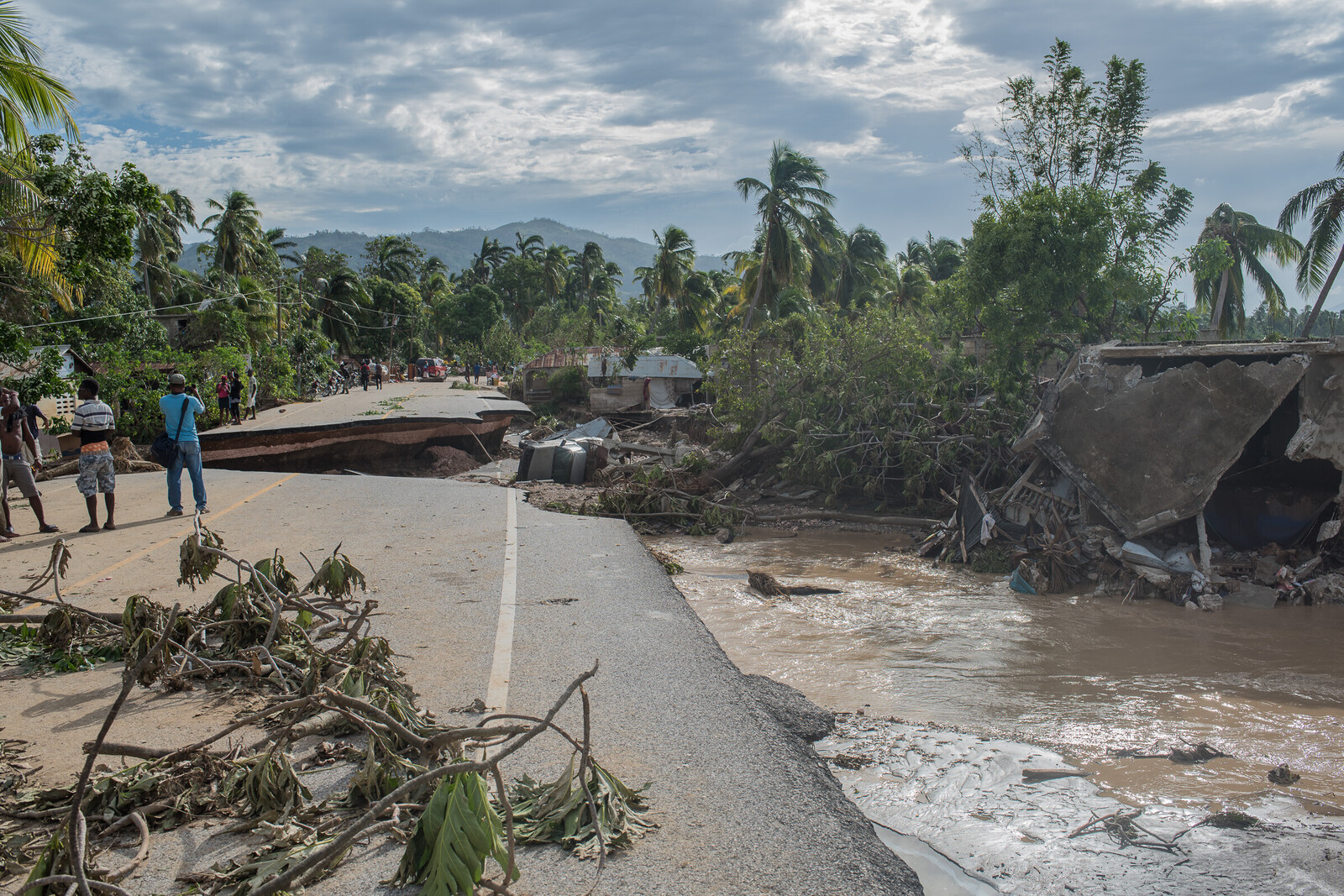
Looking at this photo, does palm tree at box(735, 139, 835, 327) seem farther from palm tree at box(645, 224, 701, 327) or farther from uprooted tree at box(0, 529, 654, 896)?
uprooted tree at box(0, 529, 654, 896)

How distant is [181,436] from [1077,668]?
34.9ft

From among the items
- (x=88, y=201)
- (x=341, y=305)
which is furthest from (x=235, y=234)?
Result: (x=88, y=201)

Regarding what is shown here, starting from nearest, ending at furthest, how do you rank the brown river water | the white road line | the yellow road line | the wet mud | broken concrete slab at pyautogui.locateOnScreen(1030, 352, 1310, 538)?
the wet mud, the white road line, the brown river water, the yellow road line, broken concrete slab at pyautogui.locateOnScreen(1030, 352, 1310, 538)

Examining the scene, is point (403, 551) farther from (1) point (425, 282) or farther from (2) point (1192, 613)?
(1) point (425, 282)

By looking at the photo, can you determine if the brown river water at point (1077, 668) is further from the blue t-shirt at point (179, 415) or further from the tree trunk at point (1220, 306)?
the tree trunk at point (1220, 306)

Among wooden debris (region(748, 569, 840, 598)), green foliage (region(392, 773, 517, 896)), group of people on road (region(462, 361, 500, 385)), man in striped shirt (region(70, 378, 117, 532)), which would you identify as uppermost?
group of people on road (region(462, 361, 500, 385))

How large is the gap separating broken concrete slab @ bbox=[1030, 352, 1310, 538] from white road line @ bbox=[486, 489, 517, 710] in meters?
7.85

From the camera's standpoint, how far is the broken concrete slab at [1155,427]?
32.9 ft

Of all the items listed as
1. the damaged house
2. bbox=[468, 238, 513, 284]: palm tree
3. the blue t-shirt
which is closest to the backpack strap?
the blue t-shirt

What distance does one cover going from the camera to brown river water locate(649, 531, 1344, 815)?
528 centimetres

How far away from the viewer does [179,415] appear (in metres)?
10.0

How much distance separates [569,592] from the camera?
759 cm

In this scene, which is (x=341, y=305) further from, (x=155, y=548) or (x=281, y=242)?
(x=155, y=548)

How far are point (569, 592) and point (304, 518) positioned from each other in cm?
506
